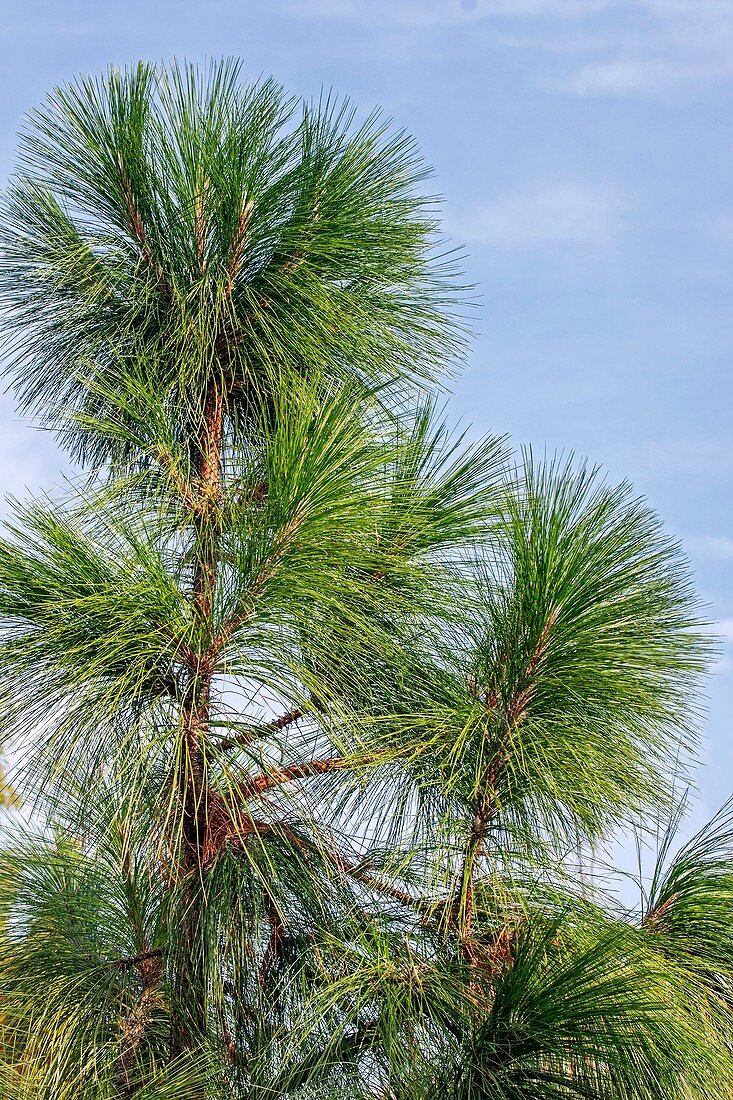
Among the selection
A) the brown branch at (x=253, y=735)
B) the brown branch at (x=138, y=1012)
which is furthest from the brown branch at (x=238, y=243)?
the brown branch at (x=138, y=1012)

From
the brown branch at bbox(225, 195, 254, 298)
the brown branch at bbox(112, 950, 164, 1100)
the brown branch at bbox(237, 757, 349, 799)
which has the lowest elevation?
the brown branch at bbox(112, 950, 164, 1100)

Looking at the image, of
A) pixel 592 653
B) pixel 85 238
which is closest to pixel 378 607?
pixel 592 653

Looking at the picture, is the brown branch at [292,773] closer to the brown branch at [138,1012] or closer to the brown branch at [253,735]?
the brown branch at [253,735]

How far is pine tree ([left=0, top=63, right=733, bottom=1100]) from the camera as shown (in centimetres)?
174

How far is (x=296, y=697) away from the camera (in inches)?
69.8

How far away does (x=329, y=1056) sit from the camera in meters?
1.76

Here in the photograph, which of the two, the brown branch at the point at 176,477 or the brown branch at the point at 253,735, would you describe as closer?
the brown branch at the point at 253,735

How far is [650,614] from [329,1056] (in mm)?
850

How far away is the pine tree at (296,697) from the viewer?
1.74m

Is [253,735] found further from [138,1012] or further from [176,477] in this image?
[138,1012]

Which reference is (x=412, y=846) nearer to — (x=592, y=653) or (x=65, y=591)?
(x=592, y=653)

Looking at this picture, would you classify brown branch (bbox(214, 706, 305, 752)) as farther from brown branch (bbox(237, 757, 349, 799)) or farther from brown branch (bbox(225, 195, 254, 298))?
brown branch (bbox(225, 195, 254, 298))

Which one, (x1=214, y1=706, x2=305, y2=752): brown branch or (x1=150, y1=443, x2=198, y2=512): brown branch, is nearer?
(x1=214, y1=706, x2=305, y2=752): brown branch

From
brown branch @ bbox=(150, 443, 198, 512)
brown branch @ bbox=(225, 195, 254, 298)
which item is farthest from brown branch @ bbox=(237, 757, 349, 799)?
brown branch @ bbox=(225, 195, 254, 298)
